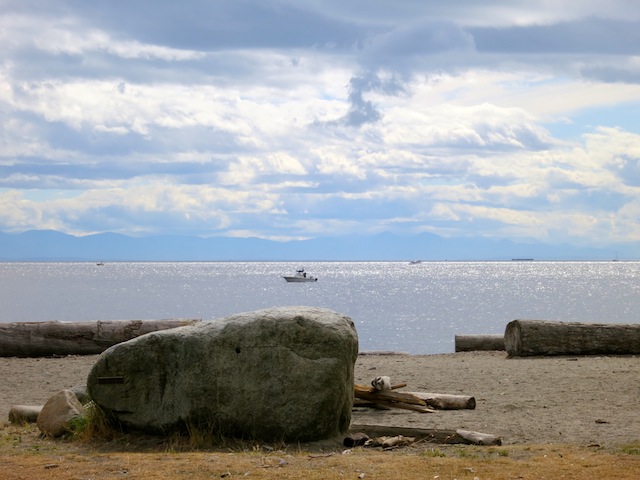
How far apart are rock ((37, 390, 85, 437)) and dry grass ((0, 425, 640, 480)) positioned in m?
0.41

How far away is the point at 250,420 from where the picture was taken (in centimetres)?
1203

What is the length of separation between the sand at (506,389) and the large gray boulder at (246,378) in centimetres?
186

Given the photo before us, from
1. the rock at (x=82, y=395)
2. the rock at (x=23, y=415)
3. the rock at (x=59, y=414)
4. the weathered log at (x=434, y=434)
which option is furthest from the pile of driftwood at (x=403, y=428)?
the rock at (x=23, y=415)

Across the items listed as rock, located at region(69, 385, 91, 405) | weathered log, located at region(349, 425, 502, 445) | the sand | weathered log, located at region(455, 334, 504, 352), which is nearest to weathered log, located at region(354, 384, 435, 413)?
the sand

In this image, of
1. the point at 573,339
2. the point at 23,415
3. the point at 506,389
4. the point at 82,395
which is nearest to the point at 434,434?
the point at 506,389

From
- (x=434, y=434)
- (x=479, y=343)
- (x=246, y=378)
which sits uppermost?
(x=246, y=378)

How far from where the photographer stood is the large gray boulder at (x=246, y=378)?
11961mm

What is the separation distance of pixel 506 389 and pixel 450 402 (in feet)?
7.76

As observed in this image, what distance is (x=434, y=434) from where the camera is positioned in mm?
11969

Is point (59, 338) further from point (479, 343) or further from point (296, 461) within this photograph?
point (296, 461)

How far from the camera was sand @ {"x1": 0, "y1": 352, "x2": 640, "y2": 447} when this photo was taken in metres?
12.7

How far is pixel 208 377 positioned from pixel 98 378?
62.6 inches

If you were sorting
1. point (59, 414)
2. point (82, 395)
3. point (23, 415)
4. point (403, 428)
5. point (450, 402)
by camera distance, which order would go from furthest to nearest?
1. point (450, 402)
2. point (82, 395)
3. point (23, 415)
4. point (59, 414)
5. point (403, 428)

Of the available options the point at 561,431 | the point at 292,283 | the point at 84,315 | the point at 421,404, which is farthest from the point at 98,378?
the point at 292,283
